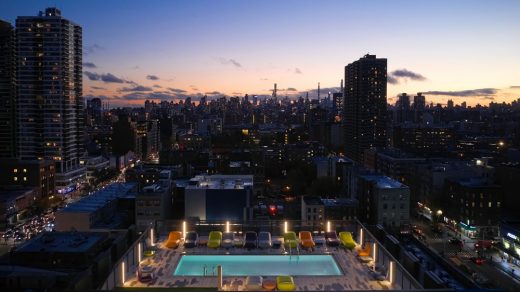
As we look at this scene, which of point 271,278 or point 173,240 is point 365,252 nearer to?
point 271,278

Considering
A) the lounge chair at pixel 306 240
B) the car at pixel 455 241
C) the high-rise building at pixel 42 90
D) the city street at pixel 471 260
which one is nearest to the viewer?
the lounge chair at pixel 306 240

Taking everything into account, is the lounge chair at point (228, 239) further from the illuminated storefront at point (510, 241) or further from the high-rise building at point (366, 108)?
the high-rise building at point (366, 108)

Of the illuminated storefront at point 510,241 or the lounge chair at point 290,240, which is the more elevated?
the lounge chair at point 290,240

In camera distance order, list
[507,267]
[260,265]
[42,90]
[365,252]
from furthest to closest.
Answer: [42,90] < [507,267] < [365,252] < [260,265]

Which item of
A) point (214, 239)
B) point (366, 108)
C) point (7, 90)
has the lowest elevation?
point (214, 239)

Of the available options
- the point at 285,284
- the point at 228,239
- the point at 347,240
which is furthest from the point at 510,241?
the point at 285,284

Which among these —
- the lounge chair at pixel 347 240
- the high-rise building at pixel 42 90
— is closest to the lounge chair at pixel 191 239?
the lounge chair at pixel 347 240
